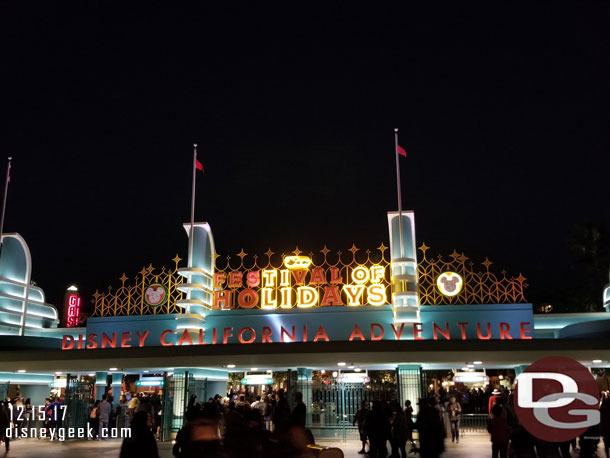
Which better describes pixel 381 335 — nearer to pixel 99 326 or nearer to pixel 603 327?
pixel 603 327

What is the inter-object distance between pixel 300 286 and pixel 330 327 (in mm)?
2388

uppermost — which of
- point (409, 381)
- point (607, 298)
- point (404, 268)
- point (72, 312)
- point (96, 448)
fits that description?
point (404, 268)

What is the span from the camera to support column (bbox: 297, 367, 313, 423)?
2561cm

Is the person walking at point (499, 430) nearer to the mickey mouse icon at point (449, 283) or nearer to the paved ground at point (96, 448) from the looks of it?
the paved ground at point (96, 448)

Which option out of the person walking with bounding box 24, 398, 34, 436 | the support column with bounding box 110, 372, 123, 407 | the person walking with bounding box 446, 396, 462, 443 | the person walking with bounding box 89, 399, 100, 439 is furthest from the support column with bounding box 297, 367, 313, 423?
the person walking with bounding box 24, 398, 34, 436

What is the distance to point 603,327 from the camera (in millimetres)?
24562

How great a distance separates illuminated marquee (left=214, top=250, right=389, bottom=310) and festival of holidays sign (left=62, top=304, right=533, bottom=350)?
1.35 ft

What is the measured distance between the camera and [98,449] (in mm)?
20469

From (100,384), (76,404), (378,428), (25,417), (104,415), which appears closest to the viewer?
(378,428)

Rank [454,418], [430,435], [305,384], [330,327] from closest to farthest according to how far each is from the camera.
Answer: [430,435], [454,418], [305,384], [330,327]

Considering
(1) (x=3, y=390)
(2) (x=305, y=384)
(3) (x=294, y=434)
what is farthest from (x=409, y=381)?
(3) (x=294, y=434)

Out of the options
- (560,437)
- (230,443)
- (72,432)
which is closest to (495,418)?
(560,437)

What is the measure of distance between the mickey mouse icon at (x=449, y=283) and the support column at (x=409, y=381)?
4209 millimetres

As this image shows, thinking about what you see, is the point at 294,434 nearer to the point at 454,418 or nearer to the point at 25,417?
the point at 454,418
